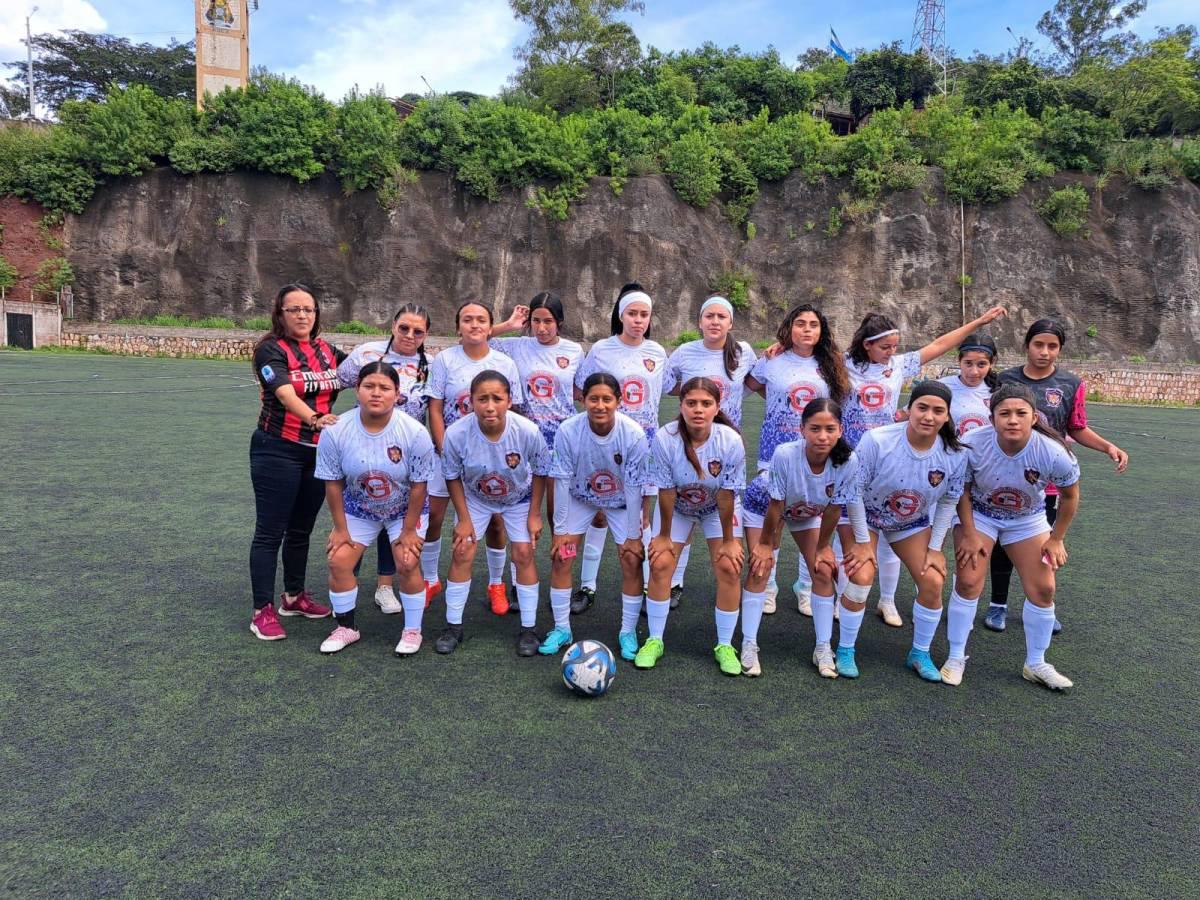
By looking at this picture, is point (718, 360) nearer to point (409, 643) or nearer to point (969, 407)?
point (969, 407)

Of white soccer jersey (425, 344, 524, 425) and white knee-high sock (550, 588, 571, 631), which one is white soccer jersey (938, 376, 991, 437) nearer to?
white knee-high sock (550, 588, 571, 631)

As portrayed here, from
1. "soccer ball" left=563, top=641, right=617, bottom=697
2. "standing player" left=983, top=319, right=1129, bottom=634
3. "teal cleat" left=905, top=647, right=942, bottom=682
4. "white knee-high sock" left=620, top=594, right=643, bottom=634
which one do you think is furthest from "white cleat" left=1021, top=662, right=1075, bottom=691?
"soccer ball" left=563, top=641, right=617, bottom=697

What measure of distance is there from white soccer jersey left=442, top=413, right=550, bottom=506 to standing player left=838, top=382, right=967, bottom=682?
1.83 meters

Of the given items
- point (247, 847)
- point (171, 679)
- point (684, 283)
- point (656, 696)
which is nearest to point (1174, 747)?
point (656, 696)

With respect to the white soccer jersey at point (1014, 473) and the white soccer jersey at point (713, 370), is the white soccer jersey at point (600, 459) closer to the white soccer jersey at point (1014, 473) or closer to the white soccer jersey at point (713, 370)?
the white soccer jersey at point (713, 370)

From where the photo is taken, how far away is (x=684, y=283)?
32375 mm

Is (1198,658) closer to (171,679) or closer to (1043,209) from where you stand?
(171,679)

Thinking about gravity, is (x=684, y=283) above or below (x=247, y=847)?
above

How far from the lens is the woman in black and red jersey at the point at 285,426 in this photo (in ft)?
13.8

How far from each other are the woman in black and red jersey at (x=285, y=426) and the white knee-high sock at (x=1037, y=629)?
3.97 meters

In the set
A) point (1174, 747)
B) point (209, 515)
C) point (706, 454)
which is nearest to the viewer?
point (1174, 747)

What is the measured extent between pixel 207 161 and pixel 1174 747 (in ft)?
120

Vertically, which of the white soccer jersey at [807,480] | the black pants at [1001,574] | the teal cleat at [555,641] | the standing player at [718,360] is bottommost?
the teal cleat at [555,641]

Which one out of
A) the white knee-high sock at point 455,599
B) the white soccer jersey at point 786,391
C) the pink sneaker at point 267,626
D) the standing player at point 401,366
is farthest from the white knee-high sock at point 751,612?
the pink sneaker at point 267,626
